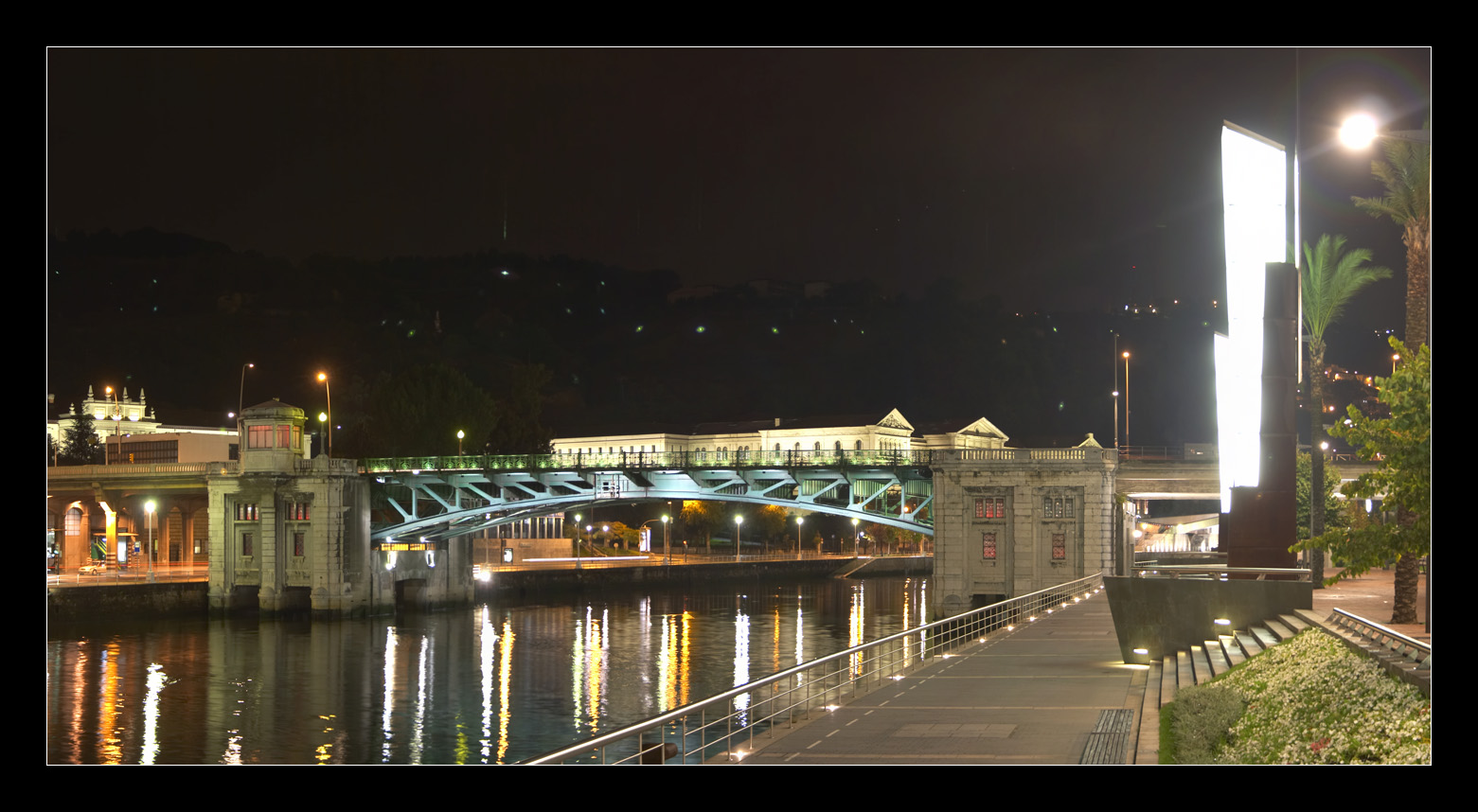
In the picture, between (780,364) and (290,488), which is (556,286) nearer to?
(780,364)

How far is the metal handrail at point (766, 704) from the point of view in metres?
14.4

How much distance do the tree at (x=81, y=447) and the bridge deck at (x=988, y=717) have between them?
80398 mm

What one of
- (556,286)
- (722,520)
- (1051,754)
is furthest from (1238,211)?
(556,286)

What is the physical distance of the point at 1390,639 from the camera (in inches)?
607

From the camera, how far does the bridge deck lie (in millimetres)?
15352

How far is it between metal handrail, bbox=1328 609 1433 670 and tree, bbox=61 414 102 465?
8873 centimetres

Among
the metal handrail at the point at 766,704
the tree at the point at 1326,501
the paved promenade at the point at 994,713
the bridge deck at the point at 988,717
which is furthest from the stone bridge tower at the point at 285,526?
the bridge deck at the point at 988,717

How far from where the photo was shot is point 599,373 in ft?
531

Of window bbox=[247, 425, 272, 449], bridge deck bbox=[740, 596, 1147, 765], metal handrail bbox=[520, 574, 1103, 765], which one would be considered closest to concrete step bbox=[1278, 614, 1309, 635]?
bridge deck bbox=[740, 596, 1147, 765]

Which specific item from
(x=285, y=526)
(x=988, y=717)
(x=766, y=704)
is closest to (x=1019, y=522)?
(x=766, y=704)

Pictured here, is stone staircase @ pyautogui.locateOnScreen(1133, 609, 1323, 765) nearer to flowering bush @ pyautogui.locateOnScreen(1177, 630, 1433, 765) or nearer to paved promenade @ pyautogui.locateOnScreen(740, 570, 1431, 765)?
paved promenade @ pyautogui.locateOnScreen(740, 570, 1431, 765)

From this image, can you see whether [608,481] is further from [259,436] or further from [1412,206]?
[1412,206]

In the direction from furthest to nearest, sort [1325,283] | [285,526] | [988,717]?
[285,526] → [1325,283] → [988,717]

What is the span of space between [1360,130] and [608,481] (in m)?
55.2
